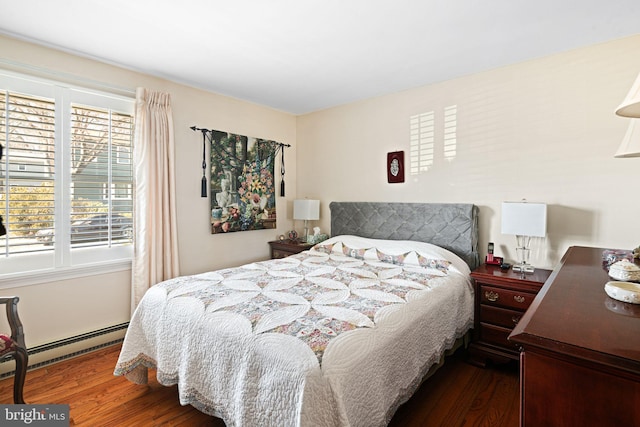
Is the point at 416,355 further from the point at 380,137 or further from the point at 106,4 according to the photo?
the point at 106,4

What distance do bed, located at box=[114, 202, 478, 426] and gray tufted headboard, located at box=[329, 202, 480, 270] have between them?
0.04m

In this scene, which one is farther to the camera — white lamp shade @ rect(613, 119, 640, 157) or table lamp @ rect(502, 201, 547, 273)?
table lamp @ rect(502, 201, 547, 273)

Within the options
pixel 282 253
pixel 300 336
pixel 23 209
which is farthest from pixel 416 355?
pixel 23 209

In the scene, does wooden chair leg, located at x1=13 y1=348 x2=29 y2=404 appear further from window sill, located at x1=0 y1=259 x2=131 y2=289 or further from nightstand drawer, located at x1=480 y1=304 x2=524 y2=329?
nightstand drawer, located at x1=480 y1=304 x2=524 y2=329

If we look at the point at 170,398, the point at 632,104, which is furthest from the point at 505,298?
the point at 170,398

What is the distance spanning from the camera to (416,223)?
130 inches

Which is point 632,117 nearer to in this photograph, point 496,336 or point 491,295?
point 491,295

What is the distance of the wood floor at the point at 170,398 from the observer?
74.2 inches

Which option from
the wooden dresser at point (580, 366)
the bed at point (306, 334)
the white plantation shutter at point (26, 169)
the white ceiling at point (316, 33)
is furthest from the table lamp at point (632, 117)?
the white plantation shutter at point (26, 169)

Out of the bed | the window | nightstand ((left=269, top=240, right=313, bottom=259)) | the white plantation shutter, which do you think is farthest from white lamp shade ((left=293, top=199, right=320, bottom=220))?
the white plantation shutter

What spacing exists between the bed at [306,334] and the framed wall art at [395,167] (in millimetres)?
840

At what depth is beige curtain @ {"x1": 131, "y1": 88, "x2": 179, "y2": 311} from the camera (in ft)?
9.52

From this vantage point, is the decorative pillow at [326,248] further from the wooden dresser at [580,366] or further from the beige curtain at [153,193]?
the wooden dresser at [580,366]

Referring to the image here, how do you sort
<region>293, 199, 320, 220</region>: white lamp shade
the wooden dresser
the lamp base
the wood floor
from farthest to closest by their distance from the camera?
<region>293, 199, 320, 220</region>: white lamp shade, the lamp base, the wood floor, the wooden dresser
